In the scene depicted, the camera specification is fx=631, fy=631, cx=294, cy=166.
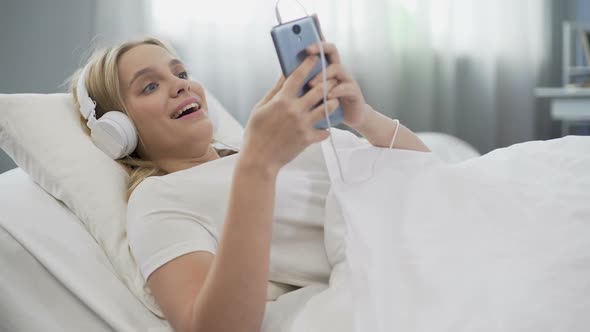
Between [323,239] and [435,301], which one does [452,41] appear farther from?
[435,301]

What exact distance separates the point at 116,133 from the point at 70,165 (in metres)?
0.10

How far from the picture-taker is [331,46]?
0.77m

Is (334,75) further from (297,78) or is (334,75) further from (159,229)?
(159,229)

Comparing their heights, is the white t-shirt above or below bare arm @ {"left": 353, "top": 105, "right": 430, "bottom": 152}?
below

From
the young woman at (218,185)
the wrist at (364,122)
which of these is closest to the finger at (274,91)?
the young woman at (218,185)

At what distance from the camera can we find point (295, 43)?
745mm

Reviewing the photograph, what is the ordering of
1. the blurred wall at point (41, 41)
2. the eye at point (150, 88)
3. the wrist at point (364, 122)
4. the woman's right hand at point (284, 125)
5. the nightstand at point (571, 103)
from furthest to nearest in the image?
the blurred wall at point (41, 41), the nightstand at point (571, 103), the eye at point (150, 88), the wrist at point (364, 122), the woman's right hand at point (284, 125)

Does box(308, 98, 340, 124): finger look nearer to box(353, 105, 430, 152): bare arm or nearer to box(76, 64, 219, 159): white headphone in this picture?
box(353, 105, 430, 152): bare arm

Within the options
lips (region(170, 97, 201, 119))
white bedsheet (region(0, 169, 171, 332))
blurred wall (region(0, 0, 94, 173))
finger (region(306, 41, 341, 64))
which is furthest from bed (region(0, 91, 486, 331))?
A: blurred wall (region(0, 0, 94, 173))

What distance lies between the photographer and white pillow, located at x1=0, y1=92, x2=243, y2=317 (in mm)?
1006

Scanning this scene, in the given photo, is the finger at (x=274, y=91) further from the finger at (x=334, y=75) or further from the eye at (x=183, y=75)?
the eye at (x=183, y=75)

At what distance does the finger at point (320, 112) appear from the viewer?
2.40 ft

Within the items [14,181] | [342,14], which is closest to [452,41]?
[342,14]

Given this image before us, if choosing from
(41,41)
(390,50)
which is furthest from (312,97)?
(390,50)
